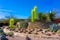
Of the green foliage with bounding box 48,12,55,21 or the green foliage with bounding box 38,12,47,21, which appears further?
the green foliage with bounding box 48,12,55,21

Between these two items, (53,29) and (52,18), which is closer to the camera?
(53,29)

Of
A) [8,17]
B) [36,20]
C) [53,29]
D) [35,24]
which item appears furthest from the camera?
[8,17]

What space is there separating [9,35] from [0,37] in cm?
231

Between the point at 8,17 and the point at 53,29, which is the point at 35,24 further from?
the point at 8,17

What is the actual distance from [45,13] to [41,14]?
1125 millimetres

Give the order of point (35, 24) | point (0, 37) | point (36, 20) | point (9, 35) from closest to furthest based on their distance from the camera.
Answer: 1. point (0, 37)
2. point (9, 35)
3. point (35, 24)
4. point (36, 20)

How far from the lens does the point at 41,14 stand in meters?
24.8

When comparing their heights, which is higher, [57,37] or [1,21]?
[1,21]

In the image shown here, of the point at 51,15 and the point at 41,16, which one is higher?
the point at 51,15

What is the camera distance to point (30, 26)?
74.5ft

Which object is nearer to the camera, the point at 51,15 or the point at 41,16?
the point at 41,16

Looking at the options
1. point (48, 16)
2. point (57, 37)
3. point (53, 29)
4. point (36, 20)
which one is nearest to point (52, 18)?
point (48, 16)

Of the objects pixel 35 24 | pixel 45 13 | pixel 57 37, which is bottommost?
pixel 57 37

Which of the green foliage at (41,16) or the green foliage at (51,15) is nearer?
the green foliage at (41,16)
